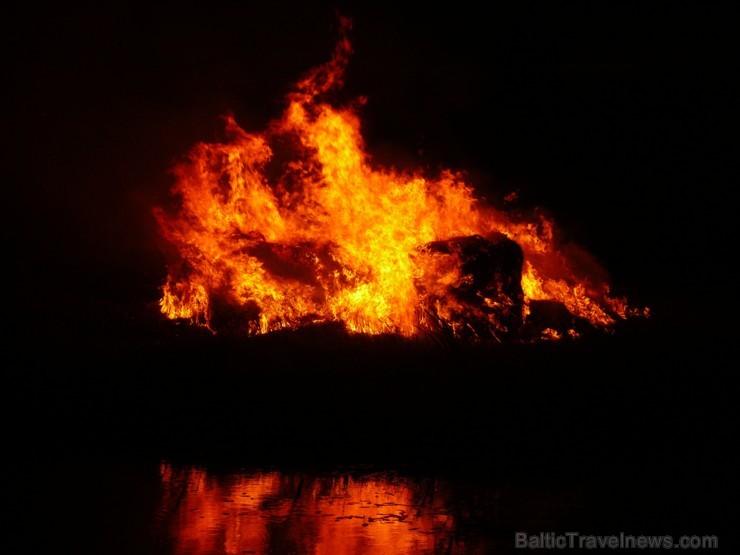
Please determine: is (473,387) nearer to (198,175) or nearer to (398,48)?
(198,175)

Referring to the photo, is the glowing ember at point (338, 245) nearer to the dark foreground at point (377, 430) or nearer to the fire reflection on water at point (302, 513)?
the dark foreground at point (377, 430)

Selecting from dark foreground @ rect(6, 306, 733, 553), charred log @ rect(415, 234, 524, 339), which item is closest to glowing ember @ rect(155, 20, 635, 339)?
charred log @ rect(415, 234, 524, 339)

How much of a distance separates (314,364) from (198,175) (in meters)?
5.39

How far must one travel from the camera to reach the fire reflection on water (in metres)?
5.56

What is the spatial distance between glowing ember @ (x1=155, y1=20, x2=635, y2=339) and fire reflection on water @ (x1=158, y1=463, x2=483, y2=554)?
4.76m

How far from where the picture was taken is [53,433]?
8680 millimetres

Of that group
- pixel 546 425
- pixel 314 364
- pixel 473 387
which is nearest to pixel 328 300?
pixel 314 364

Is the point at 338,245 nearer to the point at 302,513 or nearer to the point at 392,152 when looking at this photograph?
the point at 392,152

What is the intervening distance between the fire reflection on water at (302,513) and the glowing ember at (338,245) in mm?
4760

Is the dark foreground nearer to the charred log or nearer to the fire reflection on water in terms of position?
the fire reflection on water

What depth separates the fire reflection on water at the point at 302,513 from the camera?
5.56 meters

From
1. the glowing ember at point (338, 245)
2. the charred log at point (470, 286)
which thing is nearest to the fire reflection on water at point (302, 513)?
the glowing ember at point (338, 245)

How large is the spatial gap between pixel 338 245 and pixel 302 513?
7.15 m

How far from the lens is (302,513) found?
6.32 m
